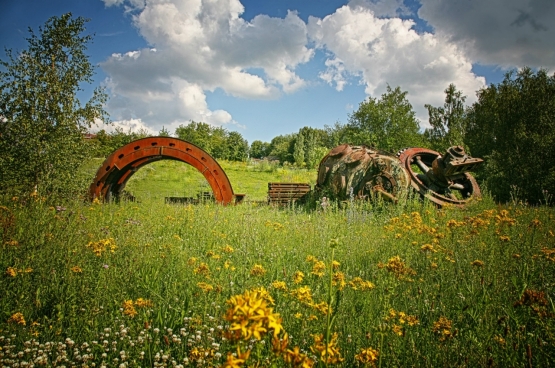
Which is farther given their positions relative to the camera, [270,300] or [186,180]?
[186,180]

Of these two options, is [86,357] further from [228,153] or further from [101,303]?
[228,153]

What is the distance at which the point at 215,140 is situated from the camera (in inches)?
2660

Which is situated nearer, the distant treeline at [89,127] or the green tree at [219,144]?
the distant treeline at [89,127]

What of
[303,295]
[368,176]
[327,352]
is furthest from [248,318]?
[368,176]

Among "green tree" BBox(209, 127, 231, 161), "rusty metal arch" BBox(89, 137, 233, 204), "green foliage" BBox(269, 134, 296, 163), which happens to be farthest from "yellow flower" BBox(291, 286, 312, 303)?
"green foliage" BBox(269, 134, 296, 163)

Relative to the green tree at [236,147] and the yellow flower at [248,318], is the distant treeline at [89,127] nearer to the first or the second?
the yellow flower at [248,318]

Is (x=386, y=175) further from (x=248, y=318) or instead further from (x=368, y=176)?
(x=248, y=318)

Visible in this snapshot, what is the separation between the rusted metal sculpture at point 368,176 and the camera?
29.7ft

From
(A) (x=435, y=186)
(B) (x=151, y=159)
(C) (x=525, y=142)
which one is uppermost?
(C) (x=525, y=142)

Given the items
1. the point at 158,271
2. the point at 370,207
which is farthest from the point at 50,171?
the point at 370,207

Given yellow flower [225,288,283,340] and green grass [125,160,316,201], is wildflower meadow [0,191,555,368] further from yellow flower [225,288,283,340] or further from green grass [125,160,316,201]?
green grass [125,160,316,201]

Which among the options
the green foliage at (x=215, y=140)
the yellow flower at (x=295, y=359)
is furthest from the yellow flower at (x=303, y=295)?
the green foliage at (x=215, y=140)

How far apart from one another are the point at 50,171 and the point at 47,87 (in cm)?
244

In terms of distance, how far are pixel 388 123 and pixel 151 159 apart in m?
34.9
